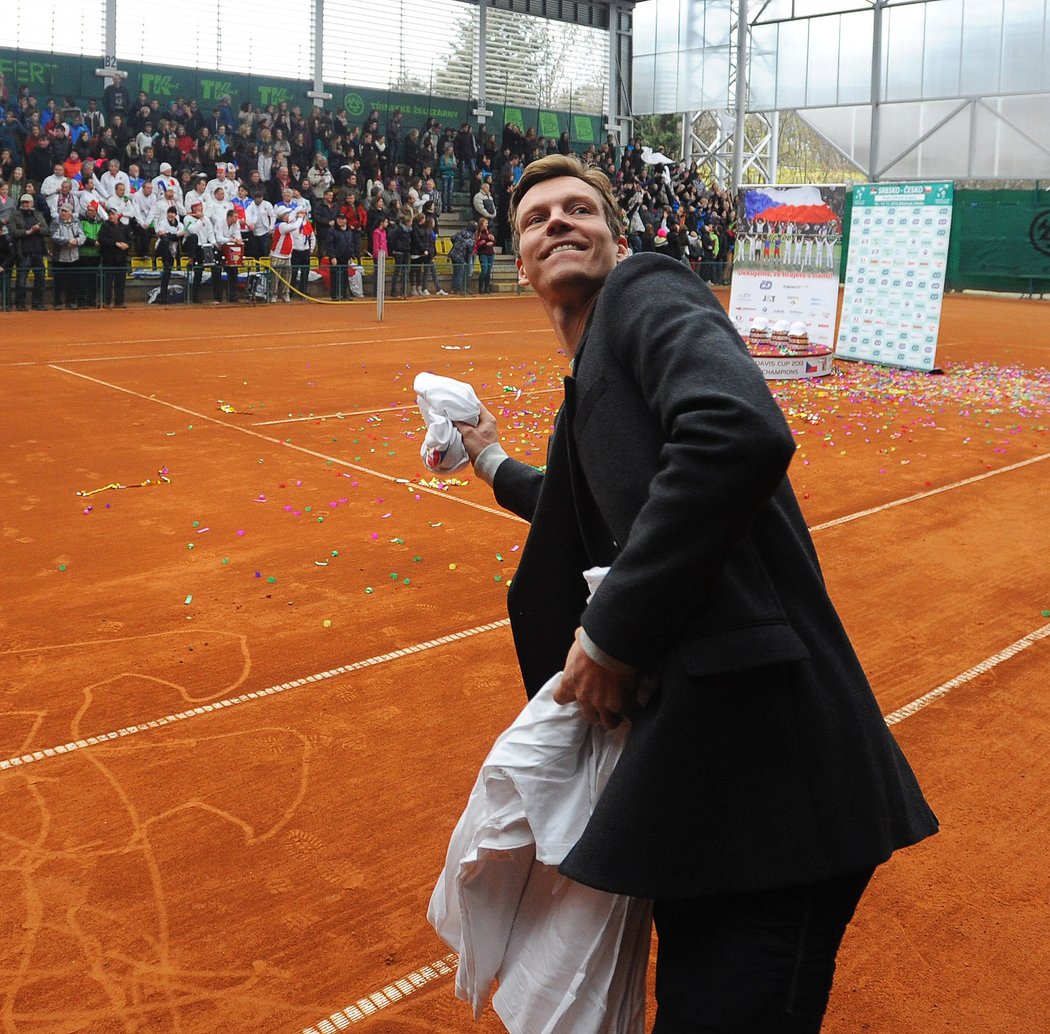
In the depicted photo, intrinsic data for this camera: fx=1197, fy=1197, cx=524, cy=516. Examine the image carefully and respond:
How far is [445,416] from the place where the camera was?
8.66 feet

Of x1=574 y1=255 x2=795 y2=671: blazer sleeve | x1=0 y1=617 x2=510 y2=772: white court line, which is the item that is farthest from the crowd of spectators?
x1=574 y1=255 x2=795 y2=671: blazer sleeve

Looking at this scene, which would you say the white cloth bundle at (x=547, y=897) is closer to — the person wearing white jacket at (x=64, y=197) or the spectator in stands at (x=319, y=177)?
the person wearing white jacket at (x=64, y=197)

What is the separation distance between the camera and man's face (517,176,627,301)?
2.17 metres


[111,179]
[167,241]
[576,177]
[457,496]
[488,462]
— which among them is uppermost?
[111,179]

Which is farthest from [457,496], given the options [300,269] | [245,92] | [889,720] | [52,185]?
[245,92]

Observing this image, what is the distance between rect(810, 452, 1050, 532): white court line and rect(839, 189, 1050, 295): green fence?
69.3 feet

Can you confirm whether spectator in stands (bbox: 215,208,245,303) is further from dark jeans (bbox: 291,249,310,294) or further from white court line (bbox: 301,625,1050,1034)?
white court line (bbox: 301,625,1050,1034)

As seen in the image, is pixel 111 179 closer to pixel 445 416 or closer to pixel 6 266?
pixel 6 266

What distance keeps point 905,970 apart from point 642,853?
166cm

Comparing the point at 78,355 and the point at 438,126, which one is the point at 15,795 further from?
the point at 438,126

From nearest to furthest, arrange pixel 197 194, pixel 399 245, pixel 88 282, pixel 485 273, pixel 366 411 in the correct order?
pixel 366 411, pixel 88 282, pixel 197 194, pixel 399 245, pixel 485 273

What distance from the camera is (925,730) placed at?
14.7ft

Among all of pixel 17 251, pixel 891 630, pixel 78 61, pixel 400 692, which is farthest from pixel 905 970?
pixel 78 61

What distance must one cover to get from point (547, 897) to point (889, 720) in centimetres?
289
